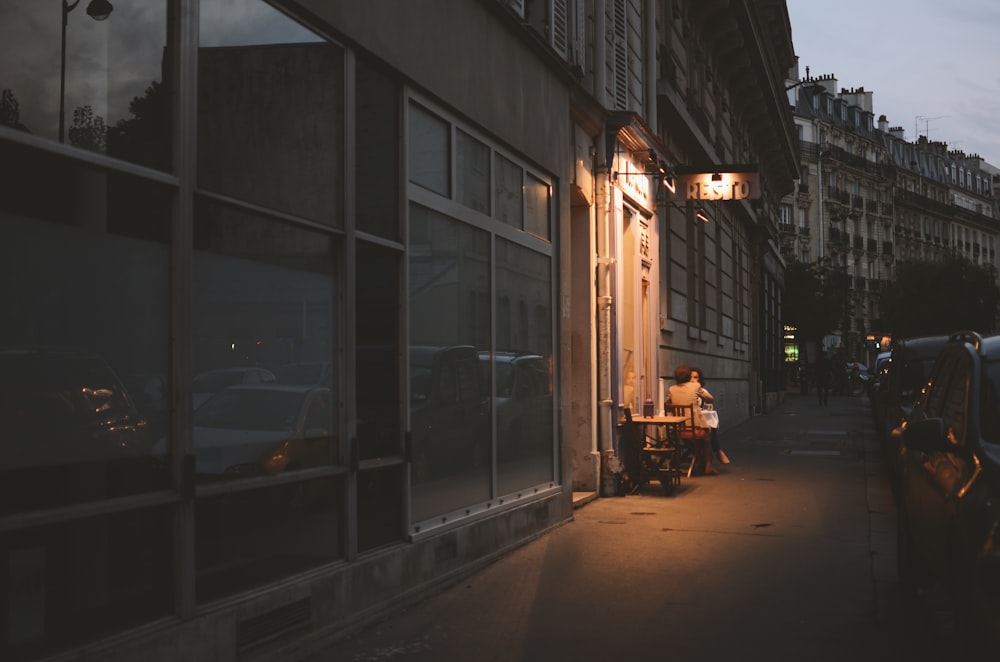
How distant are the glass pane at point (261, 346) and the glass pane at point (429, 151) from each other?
1505 mm

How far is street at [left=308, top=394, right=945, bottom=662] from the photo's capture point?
21.6ft

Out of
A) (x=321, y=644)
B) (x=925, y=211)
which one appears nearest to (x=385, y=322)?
(x=321, y=644)

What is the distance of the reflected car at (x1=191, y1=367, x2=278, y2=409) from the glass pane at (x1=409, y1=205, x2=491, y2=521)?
1.96m

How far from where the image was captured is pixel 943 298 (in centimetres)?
8194

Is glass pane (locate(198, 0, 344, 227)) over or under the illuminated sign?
under

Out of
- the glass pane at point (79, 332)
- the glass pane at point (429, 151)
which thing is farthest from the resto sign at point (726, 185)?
the glass pane at point (79, 332)

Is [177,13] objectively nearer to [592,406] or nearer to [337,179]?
[337,179]

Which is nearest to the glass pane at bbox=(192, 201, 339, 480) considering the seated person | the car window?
the car window

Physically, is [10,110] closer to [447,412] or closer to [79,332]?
[79,332]

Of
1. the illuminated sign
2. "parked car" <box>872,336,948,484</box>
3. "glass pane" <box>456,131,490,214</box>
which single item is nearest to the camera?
"glass pane" <box>456,131,490,214</box>

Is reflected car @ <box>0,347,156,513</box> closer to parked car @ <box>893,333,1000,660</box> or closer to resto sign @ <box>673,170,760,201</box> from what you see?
parked car @ <box>893,333,1000,660</box>

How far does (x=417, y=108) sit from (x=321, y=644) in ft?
12.3

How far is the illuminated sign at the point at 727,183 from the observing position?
17.5m

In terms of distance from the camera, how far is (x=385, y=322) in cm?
782
